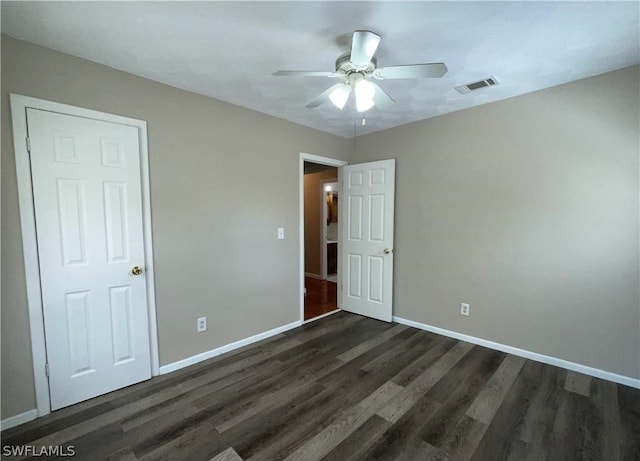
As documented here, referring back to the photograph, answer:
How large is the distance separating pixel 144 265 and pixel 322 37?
85.1 inches

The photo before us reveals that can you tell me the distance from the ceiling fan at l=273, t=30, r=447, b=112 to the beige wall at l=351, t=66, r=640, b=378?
148 cm

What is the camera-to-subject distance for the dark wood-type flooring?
3996mm

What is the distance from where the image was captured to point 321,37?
68.6 inches

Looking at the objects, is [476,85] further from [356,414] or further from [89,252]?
[89,252]

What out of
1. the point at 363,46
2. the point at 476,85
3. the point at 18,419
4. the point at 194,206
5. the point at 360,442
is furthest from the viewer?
the point at 194,206

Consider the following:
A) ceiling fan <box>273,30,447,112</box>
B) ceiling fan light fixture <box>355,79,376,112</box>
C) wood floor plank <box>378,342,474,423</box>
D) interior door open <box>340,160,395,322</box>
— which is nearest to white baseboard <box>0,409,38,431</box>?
wood floor plank <box>378,342,474,423</box>

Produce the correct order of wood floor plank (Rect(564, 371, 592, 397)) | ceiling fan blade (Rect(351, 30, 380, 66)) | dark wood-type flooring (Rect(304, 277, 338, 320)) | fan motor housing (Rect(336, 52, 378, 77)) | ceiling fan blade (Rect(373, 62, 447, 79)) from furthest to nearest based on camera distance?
dark wood-type flooring (Rect(304, 277, 338, 320)), wood floor plank (Rect(564, 371, 592, 397)), fan motor housing (Rect(336, 52, 378, 77)), ceiling fan blade (Rect(373, 62, 447, 79)), ceiling fan blade (Rect(351, 30, 380, 66))

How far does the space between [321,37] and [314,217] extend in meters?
4.42

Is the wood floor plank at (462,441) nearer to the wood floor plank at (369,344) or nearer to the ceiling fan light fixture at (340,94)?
the wood floor plank at (369,344)

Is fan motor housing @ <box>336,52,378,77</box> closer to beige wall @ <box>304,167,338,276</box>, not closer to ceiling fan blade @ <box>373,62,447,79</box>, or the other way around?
ceiling fan blade @ <box>373,62,447,79</box>

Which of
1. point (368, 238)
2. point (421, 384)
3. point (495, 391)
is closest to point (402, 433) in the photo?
point (421, 384)

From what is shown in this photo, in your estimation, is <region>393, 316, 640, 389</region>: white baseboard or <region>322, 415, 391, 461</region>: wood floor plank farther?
<region>393, 316, 640, 389</region>: white baseboard

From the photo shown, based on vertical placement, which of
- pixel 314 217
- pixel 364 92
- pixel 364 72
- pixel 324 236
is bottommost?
pixel 324 236

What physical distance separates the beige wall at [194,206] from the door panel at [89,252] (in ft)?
0.42
